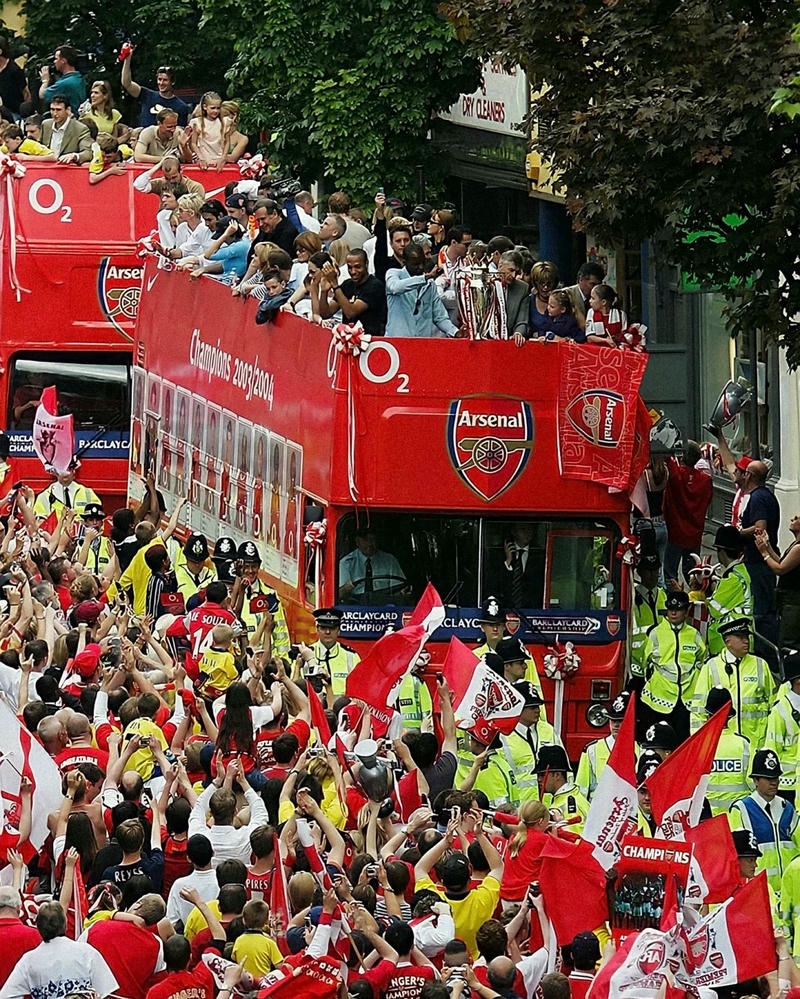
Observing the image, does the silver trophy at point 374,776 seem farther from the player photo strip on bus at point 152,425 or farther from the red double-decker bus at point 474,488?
the player photo strip on bus at point 152,425

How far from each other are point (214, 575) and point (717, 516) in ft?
32.8

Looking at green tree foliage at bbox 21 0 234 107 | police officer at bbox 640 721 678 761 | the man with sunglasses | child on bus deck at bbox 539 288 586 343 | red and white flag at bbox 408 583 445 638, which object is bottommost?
police officer at bbox 640 721 678 761

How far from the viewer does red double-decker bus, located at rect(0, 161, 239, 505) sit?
1057 inches

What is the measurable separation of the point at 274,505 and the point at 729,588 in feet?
11.8

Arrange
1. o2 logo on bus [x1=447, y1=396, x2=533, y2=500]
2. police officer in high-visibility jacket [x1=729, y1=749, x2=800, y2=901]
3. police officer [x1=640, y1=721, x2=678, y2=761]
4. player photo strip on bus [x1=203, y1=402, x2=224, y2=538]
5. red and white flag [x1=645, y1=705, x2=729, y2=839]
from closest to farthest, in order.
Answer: red and white flag [x1=645, y1=705, x2=729, y2=839], police officer in high-visibility jacket [x1=729, y1=749, x2=800, y2=901], police officer [x1=640, y1=721, x2=678, y2=761], o2 logo on bus [x1=447, y1=396, x2=533, y2=500], player photo strip on bus [x1=203, y1=402, x2=224, y2=538]

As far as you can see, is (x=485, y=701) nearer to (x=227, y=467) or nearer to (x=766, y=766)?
(x=766, y=766)

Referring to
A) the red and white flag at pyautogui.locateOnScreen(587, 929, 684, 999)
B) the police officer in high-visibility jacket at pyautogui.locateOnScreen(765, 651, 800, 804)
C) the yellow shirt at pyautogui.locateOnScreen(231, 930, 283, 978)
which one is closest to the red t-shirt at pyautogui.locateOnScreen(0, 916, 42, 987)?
the yellow shirt at pyautogui.locateOnScreen(231, 930, 283, 978)

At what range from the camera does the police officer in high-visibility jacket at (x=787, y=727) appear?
15.9 m

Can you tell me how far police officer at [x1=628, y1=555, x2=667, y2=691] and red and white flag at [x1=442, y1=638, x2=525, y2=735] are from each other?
286 centimetres

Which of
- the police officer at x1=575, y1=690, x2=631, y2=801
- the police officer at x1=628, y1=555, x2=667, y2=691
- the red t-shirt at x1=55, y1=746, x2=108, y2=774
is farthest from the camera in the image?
the police officer at x1=628, y1=555, x2=667, y2=691

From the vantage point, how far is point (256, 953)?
1147 cm

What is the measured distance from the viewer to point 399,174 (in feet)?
109

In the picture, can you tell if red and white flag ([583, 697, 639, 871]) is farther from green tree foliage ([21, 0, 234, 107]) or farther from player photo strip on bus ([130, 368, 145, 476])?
green tree foliage ([21, 0, 234, 107])

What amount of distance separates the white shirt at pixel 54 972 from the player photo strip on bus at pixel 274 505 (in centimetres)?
876
